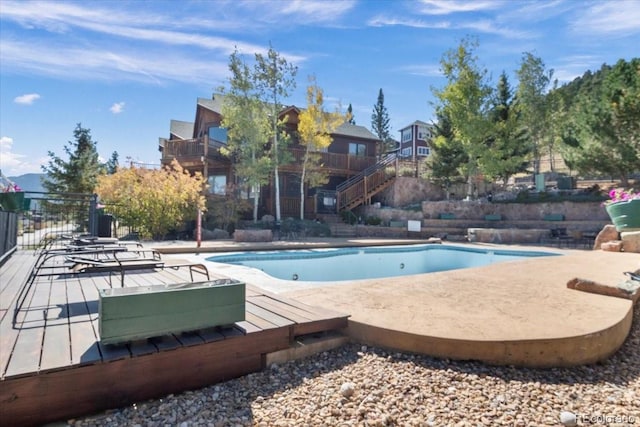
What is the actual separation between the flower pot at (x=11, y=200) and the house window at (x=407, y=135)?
34.0 meters

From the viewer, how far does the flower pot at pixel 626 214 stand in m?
6.30

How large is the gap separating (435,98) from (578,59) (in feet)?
26.3

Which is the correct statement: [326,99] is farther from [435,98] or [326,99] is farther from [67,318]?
[67,318]

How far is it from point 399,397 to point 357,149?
779 inches

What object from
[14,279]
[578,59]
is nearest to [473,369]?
[14,279]

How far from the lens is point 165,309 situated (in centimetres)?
218

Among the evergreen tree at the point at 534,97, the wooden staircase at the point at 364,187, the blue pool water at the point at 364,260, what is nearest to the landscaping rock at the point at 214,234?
the blue pool water at the point at 364,260

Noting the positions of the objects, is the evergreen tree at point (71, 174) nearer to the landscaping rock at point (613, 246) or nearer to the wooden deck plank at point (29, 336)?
the wooden deck plank at point (29, 336)

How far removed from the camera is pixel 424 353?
2.63 m

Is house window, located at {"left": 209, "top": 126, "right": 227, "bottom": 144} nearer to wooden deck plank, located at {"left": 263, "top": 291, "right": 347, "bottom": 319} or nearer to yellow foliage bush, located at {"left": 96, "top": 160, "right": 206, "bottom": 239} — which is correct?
yellow foliage bush, located at {"left": 96, "top": 160, "right": 206, "bottom": 239}

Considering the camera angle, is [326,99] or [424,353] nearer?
[424,353]

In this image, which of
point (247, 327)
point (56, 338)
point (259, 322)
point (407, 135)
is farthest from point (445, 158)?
point (407, 135)

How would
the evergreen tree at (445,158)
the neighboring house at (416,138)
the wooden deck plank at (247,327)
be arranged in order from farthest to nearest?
the neighboring house at (416,138) → the evergreen tree at (445,158) → the wooden deck plank at (247,327)

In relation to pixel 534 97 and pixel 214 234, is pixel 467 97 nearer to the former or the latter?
pixel 534 97
